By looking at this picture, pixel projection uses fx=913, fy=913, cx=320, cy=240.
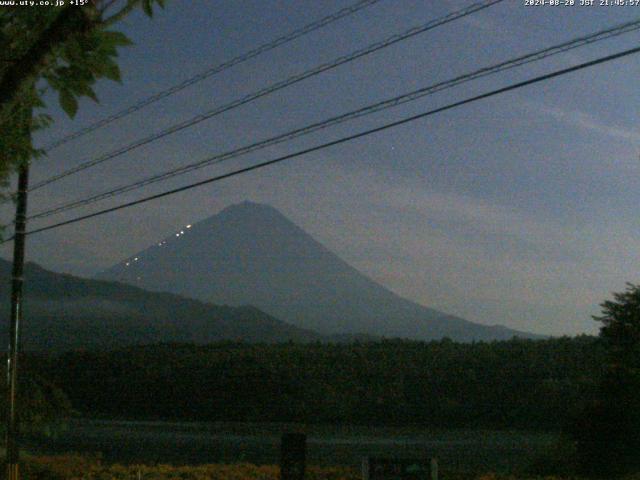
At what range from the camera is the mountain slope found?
4406 inches

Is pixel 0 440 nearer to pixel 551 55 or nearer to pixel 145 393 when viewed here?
pixel 551 55

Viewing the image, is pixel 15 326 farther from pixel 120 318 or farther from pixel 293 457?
pixel 120 318

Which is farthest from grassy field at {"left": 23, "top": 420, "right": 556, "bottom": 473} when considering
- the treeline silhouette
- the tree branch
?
the tree branch

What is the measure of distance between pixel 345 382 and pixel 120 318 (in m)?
87.0

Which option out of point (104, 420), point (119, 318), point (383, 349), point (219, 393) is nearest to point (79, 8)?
point (104, 420)

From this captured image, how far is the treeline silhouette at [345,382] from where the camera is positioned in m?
45.9

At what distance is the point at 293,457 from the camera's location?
13586mm

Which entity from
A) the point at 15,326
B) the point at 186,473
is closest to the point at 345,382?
the point at 186,473

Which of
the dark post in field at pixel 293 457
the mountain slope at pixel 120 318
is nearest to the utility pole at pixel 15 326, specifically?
the dark post in field at pixel 293 457

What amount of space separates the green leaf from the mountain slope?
9792 cm

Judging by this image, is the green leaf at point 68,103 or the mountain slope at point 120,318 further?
the mountain slope at point 120,318

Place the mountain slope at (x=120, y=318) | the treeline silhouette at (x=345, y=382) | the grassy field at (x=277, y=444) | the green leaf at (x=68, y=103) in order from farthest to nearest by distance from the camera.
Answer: the mountain slope at (x=120, y=318) < the treeline silhouette at (x=345, y=382) < the grassy field at (x=277, y=444) < the green leaf at (x=68, y=103)

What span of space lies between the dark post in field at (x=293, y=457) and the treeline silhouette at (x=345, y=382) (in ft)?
95.7

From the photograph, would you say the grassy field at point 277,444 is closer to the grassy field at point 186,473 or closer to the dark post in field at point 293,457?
the grassy field at point 186,473
